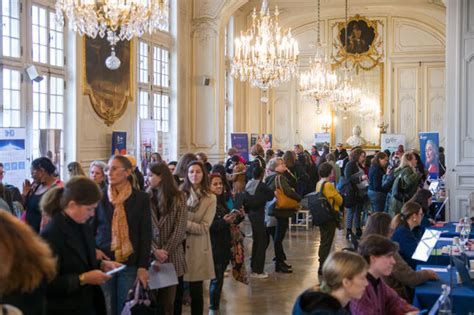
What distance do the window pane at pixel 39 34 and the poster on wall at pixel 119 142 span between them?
2126mm

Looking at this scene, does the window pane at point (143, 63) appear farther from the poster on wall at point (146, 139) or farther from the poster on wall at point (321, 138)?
the poster on wall at point (321, 138)

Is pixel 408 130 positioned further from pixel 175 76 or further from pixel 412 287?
pixel 412 287

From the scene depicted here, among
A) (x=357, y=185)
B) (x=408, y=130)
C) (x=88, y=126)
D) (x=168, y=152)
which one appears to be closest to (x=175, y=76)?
(x=168, y=152)

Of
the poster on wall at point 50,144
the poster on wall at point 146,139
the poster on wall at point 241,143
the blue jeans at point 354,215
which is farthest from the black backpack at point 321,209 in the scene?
the poster on wall at point 241,143

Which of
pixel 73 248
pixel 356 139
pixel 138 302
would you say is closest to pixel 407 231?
pixel 138 302

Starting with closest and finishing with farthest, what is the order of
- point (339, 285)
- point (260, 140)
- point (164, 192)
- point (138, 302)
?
point (339, 285) < point (138, 302) < point (164, 192) < point (260, 140)

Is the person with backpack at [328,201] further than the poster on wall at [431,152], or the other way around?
the poster on wall at [431,152]

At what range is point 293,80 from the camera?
73.4 feet

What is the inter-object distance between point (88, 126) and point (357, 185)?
4621 millimetres

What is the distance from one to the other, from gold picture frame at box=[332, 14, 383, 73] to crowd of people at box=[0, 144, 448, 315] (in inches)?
531

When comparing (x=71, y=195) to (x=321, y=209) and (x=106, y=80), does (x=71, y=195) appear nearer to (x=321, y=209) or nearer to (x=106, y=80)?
(x=321, y=209)

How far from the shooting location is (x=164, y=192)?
5.18 meters

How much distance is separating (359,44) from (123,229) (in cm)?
1839

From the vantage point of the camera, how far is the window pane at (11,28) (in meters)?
8.93
